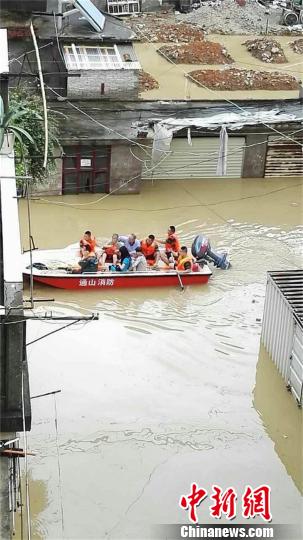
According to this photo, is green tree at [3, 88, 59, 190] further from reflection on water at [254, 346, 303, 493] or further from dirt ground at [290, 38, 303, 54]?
dirt ground at [290, 38, 303, 54]

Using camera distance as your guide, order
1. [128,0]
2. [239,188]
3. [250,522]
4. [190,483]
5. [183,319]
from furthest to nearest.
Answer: [128,0] → [239,188] → [183,319] → [190,483] → [250,522]

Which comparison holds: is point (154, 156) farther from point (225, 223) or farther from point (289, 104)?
point (289, 104)

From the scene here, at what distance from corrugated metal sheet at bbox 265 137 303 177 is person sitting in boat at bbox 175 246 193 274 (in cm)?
692

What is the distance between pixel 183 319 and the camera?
60.4ft

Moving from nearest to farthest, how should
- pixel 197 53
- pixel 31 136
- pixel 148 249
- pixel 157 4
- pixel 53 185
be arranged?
pixel 31 136 < pixel 148 249 < pixel 53 185 < pixel 197 53 < pixel 157 4

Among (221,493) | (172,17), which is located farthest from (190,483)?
(172,17)

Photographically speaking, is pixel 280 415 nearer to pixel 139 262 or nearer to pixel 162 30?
pixel 139 262

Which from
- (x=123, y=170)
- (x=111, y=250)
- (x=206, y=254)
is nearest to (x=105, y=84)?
(x=123, y=170)

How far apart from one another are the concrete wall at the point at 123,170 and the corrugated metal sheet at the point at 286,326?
25.0ft

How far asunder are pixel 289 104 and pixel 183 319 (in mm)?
10071

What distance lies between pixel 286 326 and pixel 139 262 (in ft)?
14.5

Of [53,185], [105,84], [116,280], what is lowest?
[116,280]

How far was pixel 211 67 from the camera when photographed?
31.6 meters

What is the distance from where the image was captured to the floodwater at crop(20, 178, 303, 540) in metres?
13.4
